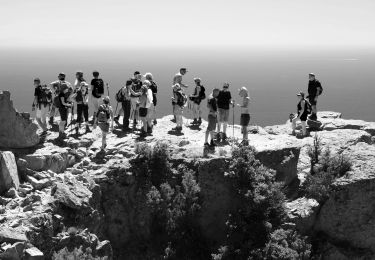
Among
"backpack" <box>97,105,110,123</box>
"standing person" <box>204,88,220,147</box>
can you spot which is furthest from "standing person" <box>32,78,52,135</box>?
"standing person" <box>204,88,220,147</box>

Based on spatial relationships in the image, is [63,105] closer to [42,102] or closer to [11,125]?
[42,102]

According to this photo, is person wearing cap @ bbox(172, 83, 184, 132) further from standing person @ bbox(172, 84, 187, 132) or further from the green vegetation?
the green vegetation

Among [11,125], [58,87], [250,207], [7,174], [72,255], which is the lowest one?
[72,255]

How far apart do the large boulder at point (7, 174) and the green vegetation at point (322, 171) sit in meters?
14.0

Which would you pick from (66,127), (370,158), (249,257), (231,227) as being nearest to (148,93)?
(66,127)

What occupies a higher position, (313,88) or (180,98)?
(313,88)

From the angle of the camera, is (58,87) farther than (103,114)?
Yes

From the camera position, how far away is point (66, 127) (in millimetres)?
28250

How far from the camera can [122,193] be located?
24.5 metres

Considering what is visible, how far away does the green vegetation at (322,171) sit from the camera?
2527 centimetres

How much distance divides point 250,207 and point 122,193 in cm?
615

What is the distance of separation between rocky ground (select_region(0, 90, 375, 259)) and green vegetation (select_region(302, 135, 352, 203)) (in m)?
0.39

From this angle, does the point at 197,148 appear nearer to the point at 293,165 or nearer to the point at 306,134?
the point at 293,165

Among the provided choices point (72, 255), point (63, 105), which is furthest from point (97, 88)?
point (72, 255)
